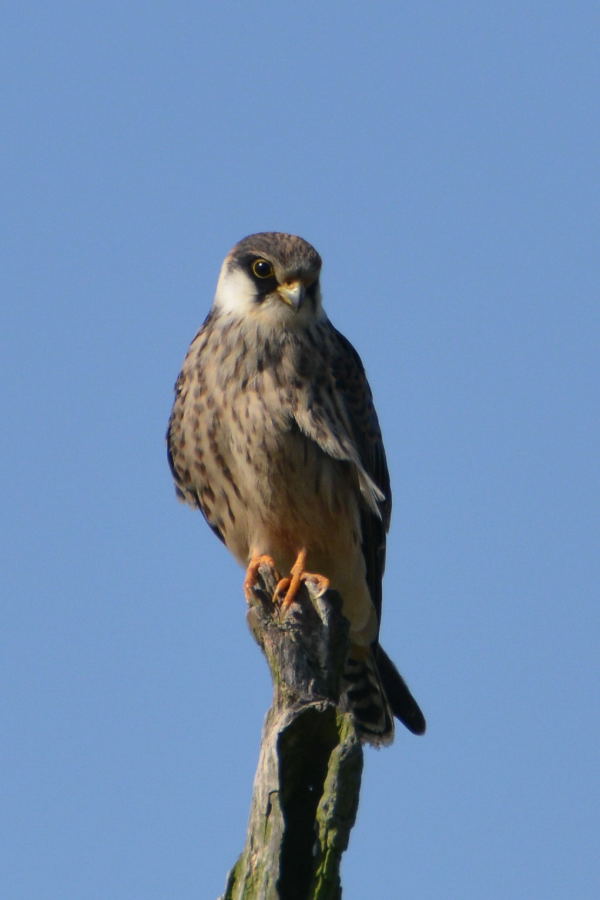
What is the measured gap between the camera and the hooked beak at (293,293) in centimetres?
573

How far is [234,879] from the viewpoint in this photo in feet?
10.7

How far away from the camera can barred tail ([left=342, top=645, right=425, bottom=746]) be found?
595 cm

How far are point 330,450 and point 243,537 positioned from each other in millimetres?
577

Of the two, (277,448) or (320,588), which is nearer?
(320,588)

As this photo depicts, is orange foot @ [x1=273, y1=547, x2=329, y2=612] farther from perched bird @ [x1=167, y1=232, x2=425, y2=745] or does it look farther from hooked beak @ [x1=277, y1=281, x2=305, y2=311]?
hooked beak @ [x1=277, y1=281, x2=305, y2=311]

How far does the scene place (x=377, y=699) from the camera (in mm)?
5977

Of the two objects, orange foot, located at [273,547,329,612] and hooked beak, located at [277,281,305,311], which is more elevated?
hooked beak, located at [277,281,305,311]

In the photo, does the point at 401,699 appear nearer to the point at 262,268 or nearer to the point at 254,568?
the point at 254,568

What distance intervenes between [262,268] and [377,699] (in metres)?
1.81

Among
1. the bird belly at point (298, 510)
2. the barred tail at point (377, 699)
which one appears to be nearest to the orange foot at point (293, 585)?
the bird belly at point (298, 510)

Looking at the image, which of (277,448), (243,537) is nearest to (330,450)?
(277,448)

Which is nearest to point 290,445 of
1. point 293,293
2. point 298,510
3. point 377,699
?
point 298,510

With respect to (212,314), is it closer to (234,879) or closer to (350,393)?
(350,393)

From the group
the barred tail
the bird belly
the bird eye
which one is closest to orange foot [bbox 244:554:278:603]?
the bird belly
